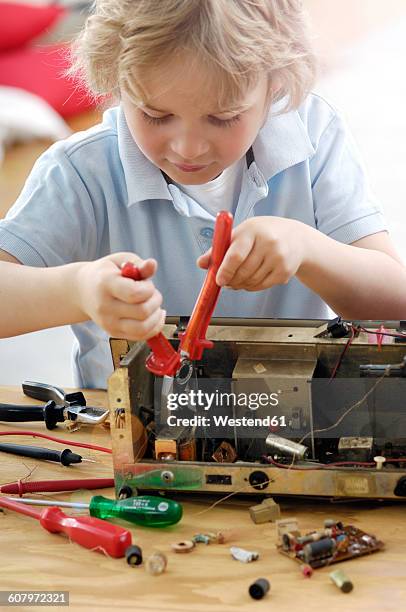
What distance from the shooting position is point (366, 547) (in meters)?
1.08

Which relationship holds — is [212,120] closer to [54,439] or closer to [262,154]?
[262,154]

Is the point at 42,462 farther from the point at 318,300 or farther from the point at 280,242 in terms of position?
the point at 318,300

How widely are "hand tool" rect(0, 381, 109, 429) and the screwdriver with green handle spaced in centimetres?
27

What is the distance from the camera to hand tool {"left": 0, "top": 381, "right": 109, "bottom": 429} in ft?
4.70

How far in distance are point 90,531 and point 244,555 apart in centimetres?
18

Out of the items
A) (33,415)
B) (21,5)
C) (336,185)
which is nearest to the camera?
(33,415)

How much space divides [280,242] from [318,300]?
474mm

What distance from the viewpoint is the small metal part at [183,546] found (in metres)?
1.09

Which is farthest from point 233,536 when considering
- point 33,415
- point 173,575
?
point 33,415

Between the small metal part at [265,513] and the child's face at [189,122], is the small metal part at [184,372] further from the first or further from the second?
the child's face at [189,122]

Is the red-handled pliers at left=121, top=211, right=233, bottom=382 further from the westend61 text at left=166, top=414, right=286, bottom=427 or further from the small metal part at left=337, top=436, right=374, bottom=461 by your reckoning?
the small metal part at left=337, top=436, right=374, bottom=461

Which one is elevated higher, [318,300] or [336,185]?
[336,185]

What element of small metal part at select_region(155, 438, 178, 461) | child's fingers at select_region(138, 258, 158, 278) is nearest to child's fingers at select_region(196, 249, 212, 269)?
child's fingers at select_region(138, 258, 158, 278)

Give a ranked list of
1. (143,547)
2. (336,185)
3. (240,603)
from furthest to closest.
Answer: (336,185) < (143,547) < (240,603)
